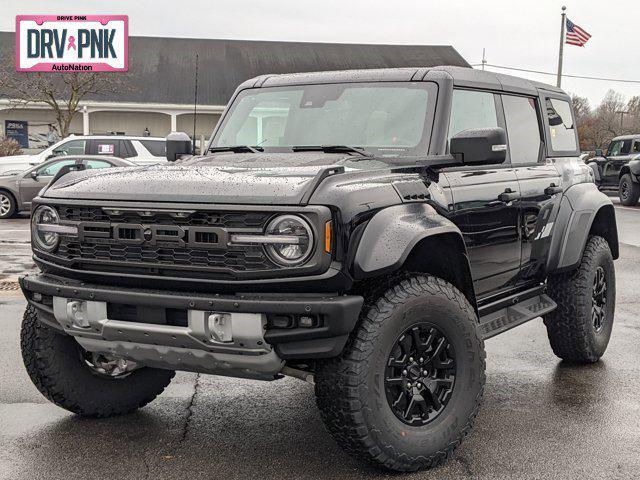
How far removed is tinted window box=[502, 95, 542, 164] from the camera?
5.38 meters

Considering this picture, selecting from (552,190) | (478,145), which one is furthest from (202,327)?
(552,190)

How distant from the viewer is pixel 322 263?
3471 mm

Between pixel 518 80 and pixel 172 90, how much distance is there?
103 ft

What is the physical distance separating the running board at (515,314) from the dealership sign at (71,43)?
26.8m

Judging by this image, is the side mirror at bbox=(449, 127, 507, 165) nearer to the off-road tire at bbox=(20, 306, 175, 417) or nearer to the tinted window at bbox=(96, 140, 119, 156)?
the off-road tire at bbox=(20, 306, 175, 417)

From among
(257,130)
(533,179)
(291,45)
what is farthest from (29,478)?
(291,45)

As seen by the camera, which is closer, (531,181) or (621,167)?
(531,181)

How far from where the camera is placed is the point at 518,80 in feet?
18.6

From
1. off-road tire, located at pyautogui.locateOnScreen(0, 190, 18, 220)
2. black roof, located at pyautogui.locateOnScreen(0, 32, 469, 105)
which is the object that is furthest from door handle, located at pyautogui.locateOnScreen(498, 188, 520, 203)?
black roof, located at pyautogui.locateOnScreen(0, 32, 469, 105)

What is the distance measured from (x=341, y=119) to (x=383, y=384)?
1812 mm

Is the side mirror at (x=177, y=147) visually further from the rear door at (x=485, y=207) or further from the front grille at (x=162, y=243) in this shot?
the rear door at (x=485, y=207)

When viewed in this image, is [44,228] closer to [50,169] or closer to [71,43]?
[50,169]

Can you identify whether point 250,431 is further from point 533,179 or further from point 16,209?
point 16,209

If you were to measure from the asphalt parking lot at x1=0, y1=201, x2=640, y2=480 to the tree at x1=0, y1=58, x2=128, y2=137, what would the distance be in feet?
90.7
